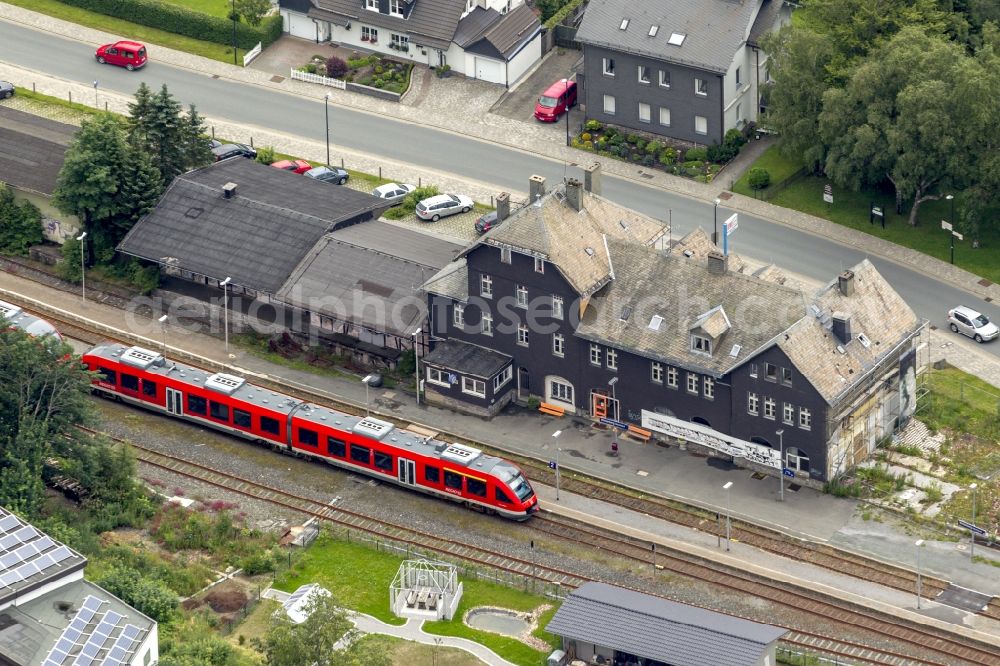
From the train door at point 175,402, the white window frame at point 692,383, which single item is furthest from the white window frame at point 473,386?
the train door at point 175,402

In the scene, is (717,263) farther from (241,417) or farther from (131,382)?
(131,382)

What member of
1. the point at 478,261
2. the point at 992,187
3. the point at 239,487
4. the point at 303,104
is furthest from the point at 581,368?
the point at 303,104

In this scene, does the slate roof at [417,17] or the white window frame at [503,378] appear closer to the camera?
the white window frame at [503,378]

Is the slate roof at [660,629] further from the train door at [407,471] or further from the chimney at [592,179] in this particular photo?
the chimney at [592,179]

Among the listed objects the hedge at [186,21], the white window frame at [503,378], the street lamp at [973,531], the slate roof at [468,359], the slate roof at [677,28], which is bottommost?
the street lamp at [973,531]

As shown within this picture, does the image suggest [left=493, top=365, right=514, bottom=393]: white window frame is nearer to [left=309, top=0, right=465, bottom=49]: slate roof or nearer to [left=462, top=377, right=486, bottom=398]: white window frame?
[left=462, top=377, right=486, bottom=398]: white window frame
